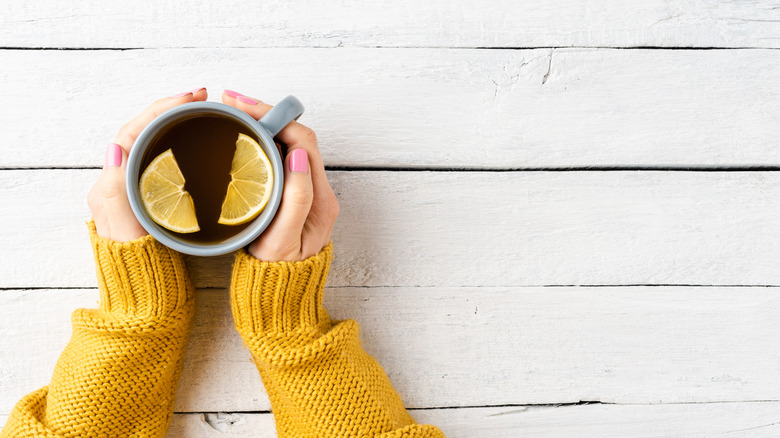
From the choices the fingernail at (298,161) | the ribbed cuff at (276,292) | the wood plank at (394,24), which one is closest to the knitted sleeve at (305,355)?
the ribbed cuff at (276,292)

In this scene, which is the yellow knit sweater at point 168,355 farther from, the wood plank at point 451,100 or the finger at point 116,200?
→ the wood plank at point 451,100

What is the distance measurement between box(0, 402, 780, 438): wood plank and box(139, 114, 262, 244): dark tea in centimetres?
30

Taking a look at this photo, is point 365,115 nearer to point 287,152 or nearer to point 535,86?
point 287,152

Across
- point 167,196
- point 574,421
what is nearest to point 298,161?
point 167,196

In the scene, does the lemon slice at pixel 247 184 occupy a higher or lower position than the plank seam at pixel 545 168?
lower

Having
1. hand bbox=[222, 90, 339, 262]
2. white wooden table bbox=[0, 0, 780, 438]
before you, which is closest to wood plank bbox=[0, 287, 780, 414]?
white wooden table bbox=[0, 0, 780, 438]

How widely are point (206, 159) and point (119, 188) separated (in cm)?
11

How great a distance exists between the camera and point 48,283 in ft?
2.60

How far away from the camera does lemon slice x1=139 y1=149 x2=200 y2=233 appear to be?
0.64 m

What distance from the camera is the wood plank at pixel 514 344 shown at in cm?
80

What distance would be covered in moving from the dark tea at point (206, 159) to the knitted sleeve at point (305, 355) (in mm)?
69

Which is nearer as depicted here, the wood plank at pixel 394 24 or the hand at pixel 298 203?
the hand at pixel 298 203

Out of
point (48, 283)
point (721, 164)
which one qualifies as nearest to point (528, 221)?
point (721, 164)

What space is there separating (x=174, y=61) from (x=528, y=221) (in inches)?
22.4
